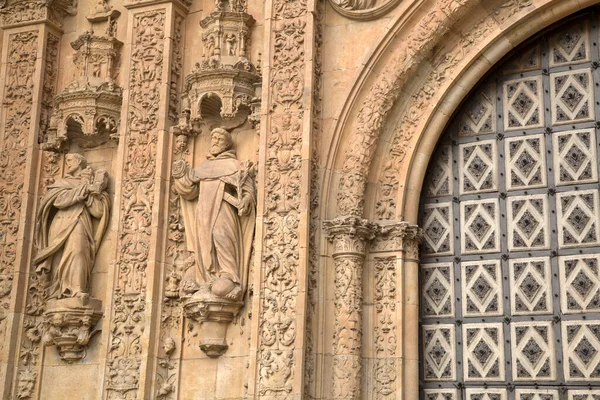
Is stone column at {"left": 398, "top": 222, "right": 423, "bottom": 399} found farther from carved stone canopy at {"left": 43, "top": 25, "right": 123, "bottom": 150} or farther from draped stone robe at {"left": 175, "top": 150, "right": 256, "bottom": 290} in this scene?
carved stone canopy at {"left": 43, "top": 25, "right": 123, "bottom": 150}

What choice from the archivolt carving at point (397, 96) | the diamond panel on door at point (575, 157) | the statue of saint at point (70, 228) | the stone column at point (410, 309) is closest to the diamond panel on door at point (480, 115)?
the archivolt carving at point (397, 96)

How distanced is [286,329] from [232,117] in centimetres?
306

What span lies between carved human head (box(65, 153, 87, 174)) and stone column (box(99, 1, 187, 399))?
0.84 metres

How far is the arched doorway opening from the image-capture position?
12539 millimetres

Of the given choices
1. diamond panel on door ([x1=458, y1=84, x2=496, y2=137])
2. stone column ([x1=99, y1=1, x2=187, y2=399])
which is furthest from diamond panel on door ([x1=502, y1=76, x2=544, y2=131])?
stone column ([x1=99, y1=1, x2=187, y2=399])

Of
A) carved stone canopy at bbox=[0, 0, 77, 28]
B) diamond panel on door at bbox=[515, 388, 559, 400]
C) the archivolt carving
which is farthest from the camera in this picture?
carved stone canopy at bbox=[0, 0, 77, 28]

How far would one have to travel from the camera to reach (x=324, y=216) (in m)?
13.2

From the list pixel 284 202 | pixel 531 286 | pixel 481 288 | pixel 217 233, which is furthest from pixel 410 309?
pixel 217 233

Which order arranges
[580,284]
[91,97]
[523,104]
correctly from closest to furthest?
[580,284], [523,104], [91,97]

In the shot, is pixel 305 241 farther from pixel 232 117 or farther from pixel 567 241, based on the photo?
pixel 567 241

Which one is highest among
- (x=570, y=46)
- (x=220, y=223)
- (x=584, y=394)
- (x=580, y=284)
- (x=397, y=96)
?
(x=570, y=46)

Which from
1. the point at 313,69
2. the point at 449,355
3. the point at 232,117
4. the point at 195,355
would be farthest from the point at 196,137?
the point at 449,355

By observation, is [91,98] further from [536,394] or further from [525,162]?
[536,394]

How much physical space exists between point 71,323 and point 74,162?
2309 mm
